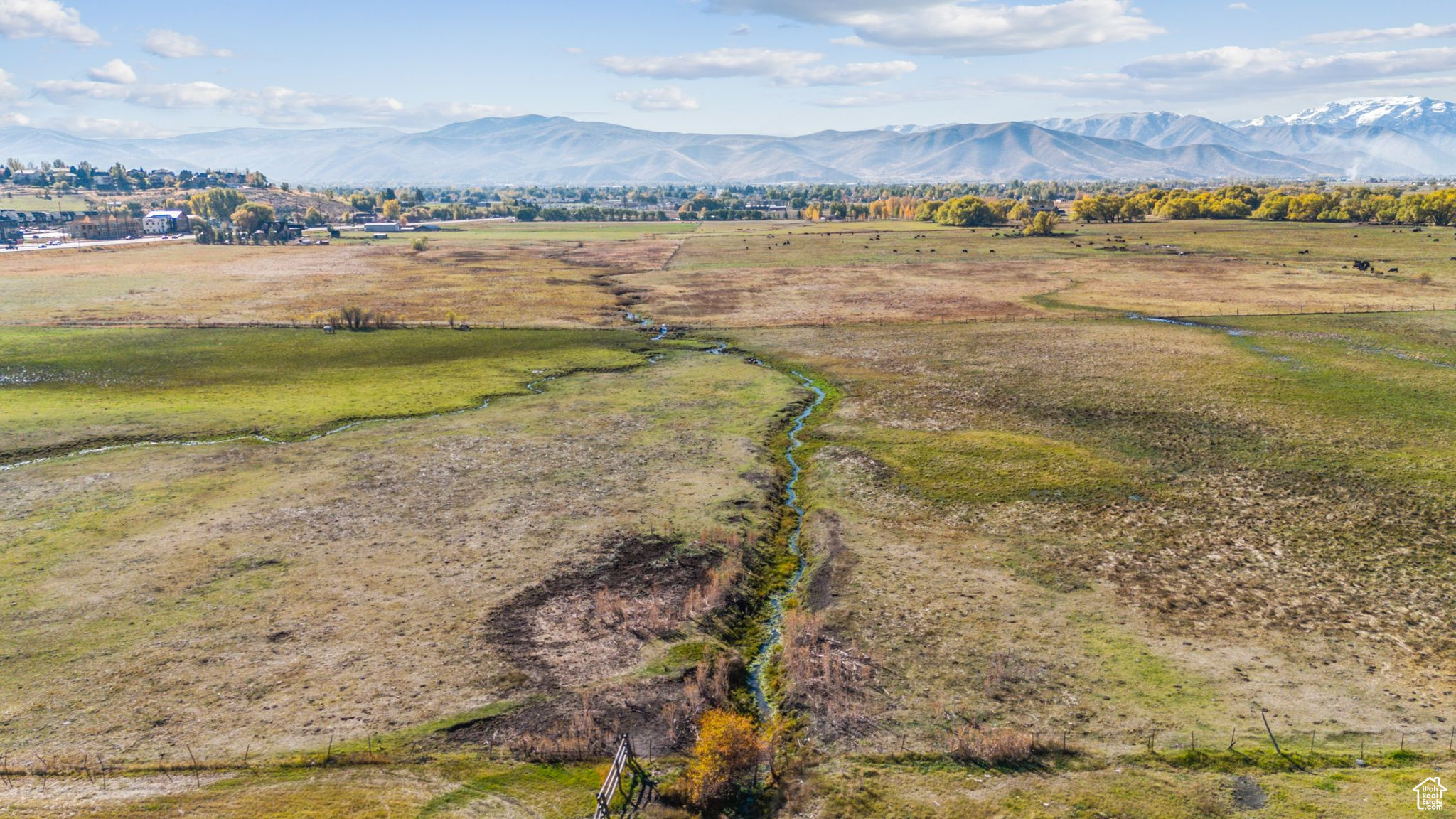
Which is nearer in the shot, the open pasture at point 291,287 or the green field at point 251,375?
the green field at point 251,375

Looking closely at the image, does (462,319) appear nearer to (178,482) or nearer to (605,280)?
(605,280)

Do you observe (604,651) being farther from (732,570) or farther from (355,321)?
(355,321)

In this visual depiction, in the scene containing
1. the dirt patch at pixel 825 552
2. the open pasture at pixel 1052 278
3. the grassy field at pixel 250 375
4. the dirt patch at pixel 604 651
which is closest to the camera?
the dirt patch at pixel 604 651

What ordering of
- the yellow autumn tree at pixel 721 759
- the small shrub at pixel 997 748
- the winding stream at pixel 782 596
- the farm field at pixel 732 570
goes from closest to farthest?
the yellow autumn tree at pixel 721 759 → the farm field at pixel 732 570 → the small shrub at pixel 997 748 → the winding stream at pixel 782 596

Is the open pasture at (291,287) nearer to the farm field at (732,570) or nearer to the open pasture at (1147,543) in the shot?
the farm field at (732,570)

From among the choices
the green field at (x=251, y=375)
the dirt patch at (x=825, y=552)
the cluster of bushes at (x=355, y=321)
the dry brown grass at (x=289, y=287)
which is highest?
the dry brown grass at (x=289, y=287)

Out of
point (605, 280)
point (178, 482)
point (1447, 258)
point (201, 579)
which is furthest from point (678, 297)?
point (1447, 258)

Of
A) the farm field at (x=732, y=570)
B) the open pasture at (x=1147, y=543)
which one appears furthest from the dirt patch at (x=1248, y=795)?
the open pasture at (x=1147, y=543)

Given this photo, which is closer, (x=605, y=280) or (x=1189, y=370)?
(x=1189, y=370)
